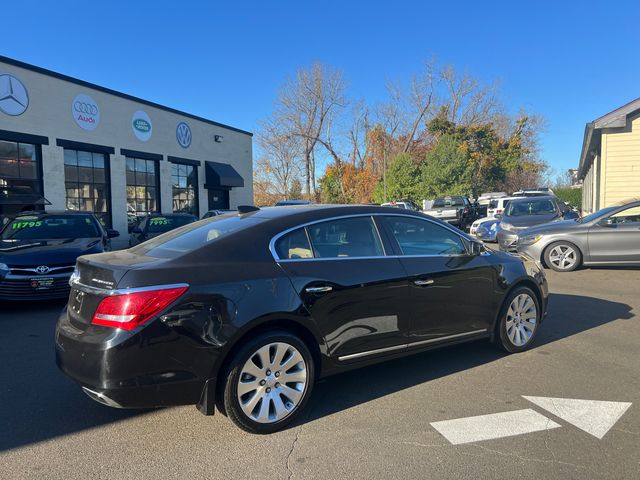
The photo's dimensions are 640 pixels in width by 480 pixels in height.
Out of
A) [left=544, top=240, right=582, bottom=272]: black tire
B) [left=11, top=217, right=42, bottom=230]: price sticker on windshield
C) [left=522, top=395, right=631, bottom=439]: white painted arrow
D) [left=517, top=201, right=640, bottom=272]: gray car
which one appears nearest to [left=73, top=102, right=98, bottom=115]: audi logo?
[left=11, top=217, right=42, bottom=230]: price sticker on windshield

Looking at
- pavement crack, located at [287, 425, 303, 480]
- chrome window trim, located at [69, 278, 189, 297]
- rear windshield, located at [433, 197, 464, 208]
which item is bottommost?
pavement crack, located at [287, 425, 303, 480]

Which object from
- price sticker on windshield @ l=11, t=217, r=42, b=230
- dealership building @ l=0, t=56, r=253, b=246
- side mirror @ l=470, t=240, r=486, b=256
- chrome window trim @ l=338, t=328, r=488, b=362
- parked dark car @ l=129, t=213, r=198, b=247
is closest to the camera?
chrome window trim @ l=338, t=328, r=488, b=362

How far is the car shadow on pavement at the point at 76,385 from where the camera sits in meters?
3.52

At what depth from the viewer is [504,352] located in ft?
16.3

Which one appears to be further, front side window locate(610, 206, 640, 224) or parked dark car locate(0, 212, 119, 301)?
front side window locate(610, 206, 640, 224)

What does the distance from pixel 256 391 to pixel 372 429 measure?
0.86 metres

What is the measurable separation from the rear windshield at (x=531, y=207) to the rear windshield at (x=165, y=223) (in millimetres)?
9598

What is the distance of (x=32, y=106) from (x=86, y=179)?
3.21m

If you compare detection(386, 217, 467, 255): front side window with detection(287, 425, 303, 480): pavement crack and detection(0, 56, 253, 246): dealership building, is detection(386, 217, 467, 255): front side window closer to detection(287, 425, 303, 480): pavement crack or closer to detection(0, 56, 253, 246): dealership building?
detection(287, 425, 303, 480): pavement crack

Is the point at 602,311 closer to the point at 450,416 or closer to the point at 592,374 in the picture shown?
the point at 592,374

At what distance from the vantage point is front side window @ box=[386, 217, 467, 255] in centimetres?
429

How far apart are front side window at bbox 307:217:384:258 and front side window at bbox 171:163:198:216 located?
66.7ft

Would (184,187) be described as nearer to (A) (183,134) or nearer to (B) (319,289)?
(A) (183,134)

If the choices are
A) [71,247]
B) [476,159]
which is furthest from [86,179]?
[476,159]
